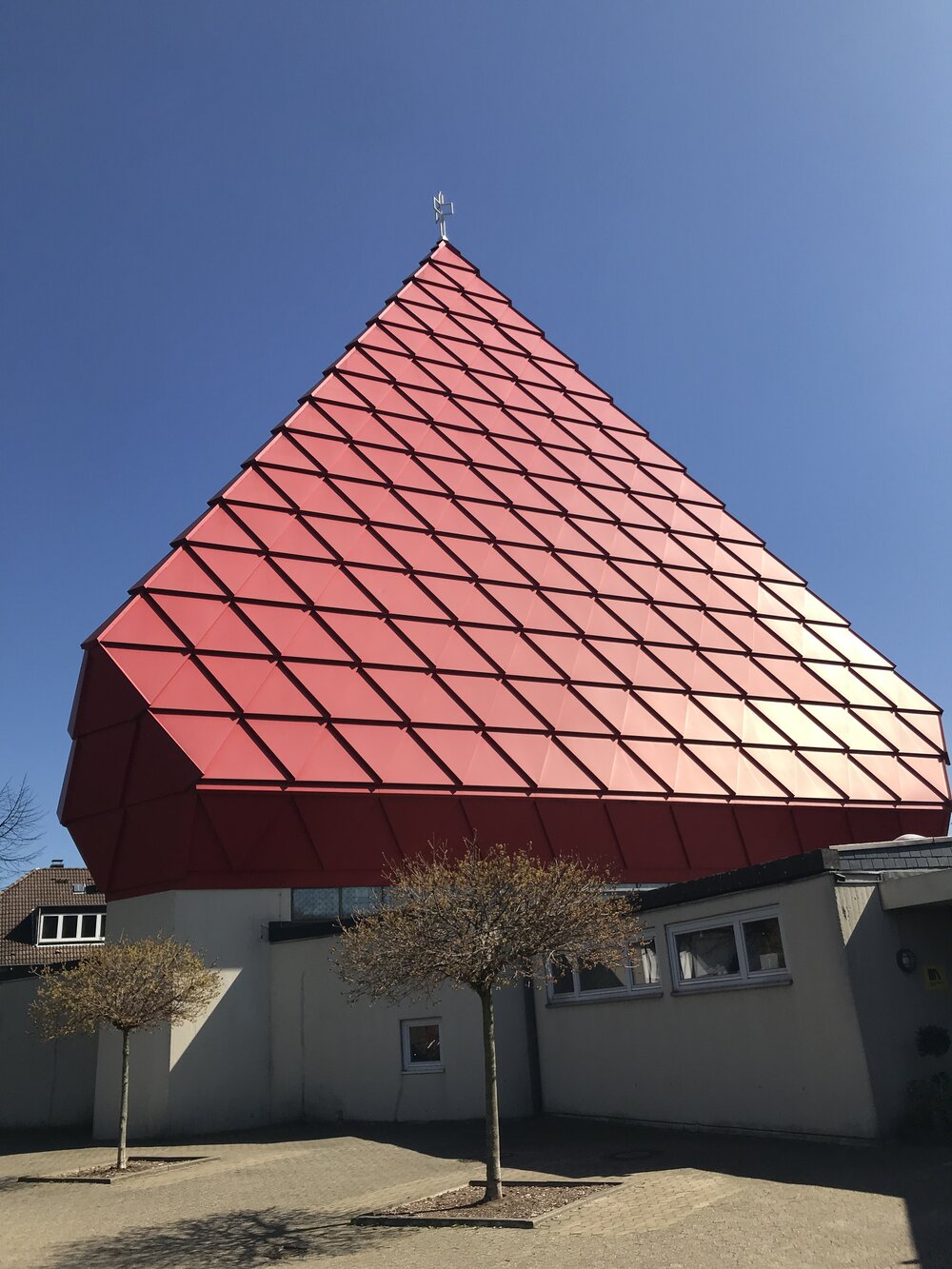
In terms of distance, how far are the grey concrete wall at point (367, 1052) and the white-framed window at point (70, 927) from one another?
19956mm

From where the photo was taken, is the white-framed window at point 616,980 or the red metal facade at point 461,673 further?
the red metal facade at point 461,673

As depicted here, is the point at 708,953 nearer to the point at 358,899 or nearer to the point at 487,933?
the point at 487,933

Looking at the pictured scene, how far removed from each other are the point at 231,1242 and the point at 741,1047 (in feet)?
20.8

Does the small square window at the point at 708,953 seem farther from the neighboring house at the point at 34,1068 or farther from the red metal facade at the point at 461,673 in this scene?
the neighboring house at the point at 34,1068

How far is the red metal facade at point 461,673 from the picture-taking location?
20.6 meters

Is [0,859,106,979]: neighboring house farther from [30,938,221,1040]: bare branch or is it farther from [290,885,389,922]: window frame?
[30,938,221,1040]: bare branch

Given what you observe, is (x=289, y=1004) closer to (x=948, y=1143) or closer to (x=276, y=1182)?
(x=276, y=1182)

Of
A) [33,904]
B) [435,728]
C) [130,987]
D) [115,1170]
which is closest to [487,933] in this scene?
[130,987]

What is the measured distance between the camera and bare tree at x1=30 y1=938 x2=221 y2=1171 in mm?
15461

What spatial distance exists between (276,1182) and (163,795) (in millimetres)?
8661

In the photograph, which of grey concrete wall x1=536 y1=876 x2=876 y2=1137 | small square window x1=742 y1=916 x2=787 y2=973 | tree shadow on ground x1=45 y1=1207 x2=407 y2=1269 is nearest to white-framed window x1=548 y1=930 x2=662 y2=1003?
grey concrete wall x1=536 y1=876 x2=876 y2=1137

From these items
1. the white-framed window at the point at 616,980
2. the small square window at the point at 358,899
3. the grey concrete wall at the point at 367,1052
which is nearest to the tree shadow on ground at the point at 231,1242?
the white-framed window at the point at 616,980

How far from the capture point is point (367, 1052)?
18.2 metres

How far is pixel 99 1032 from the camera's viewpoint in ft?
67.4
